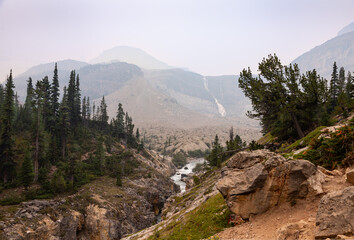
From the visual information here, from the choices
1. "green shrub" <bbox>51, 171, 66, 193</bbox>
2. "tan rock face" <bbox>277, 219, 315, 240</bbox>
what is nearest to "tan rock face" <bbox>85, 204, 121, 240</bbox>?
"green shrub" <bbox>51, 171, 66, 193</bbox>

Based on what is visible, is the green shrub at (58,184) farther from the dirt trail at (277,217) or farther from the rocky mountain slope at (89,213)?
the dirt trail at (277,217)

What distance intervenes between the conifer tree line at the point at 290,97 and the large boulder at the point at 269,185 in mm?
17782

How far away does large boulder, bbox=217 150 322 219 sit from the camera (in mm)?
12797

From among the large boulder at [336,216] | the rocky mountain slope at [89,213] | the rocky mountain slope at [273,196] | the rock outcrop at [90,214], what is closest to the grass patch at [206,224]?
the rocky mountain slope at [273,196]

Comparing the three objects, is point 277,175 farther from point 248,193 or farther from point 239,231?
point 239,231

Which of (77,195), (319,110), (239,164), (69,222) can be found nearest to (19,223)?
(69,222)

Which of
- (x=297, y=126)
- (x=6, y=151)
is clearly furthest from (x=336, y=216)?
(x=6, y=151)

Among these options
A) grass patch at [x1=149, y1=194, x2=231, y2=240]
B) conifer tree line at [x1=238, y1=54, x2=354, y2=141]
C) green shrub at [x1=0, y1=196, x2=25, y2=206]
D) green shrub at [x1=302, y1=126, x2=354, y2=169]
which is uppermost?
conifer tree line at [x1=238, y1=54, x2=354, y2=141]

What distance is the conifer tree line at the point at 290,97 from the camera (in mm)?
28344

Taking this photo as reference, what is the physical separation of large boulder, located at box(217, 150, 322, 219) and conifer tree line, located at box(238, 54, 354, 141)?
58.3 feet

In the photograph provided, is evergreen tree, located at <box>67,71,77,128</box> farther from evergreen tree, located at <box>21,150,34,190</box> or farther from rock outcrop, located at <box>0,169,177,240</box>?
evergreen tree, located at <box>21,150,34,190</box>

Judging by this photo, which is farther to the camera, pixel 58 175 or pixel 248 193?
pixel 58 175

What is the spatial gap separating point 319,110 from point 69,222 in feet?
162

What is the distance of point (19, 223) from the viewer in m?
34.9
